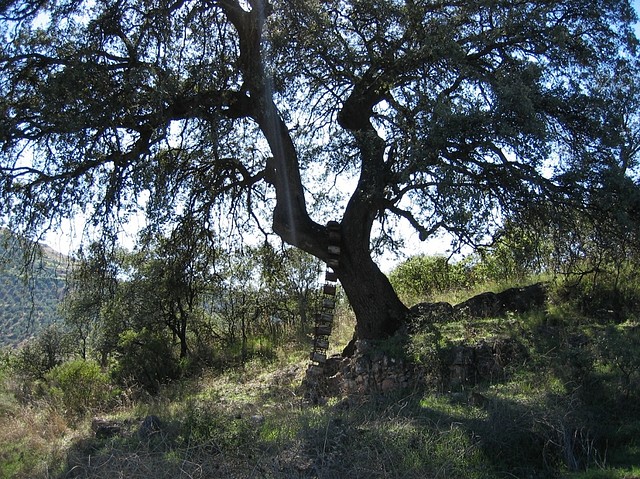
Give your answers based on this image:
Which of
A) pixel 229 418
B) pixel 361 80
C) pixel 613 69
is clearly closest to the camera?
pixel 229 418

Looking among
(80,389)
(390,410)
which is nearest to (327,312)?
(390,410)

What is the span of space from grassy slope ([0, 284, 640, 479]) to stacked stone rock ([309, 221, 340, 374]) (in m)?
1.42

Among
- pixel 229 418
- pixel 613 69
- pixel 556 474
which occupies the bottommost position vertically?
pixel 556 474

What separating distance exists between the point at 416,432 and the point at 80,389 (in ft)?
23.9

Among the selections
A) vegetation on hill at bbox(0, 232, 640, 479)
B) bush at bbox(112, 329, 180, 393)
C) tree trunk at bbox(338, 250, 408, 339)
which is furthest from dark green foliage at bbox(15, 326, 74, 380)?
tree trunk at bbox(338, 250, 408, 339)

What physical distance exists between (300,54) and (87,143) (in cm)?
387

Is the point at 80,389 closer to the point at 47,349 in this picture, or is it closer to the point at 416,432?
the point at 416,432

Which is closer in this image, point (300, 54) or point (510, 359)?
point (510, 359)

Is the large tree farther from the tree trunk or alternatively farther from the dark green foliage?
the dark green foliage

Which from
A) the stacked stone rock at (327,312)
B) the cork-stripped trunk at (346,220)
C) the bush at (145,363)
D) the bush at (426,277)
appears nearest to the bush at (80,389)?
the bush at (145,363)

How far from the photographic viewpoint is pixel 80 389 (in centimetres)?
1135

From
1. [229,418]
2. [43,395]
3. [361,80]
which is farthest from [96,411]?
[361,80]

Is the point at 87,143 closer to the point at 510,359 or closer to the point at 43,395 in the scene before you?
the point at 43,395

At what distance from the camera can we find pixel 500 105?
316 inches
